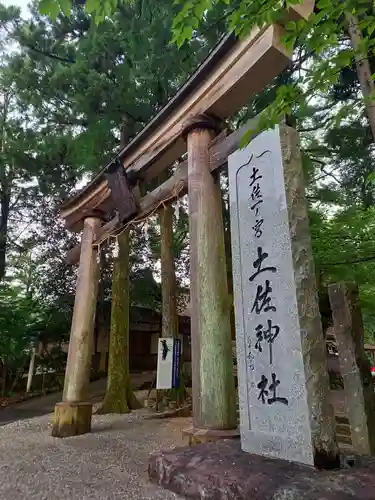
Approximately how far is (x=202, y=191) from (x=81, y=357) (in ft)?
11.0

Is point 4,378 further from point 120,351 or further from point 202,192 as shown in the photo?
point 202,192

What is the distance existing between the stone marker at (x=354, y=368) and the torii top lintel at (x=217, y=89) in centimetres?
246

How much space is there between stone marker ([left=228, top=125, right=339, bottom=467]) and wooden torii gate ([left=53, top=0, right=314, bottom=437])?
42 centimetres

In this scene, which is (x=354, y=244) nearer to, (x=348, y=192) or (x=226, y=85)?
(x=348, y=192)

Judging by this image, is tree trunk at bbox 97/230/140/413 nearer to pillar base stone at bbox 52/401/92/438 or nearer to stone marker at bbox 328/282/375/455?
pillar base stone at bbox 52/401/92/438

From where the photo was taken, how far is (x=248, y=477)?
219 centimetres

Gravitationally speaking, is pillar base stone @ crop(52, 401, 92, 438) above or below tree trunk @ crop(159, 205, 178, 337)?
below

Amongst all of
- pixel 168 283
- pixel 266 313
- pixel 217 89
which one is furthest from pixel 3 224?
pixel 266 313

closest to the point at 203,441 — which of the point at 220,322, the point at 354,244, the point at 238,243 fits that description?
the point at 220,322

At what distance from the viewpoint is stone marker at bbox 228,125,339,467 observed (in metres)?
2.45

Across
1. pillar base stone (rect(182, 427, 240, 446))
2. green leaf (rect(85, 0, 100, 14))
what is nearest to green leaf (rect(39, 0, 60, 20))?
green leaf (rect(85, 0, 100, 14))

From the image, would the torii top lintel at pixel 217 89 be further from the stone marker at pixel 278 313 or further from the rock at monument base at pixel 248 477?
the rock at monument base at pixel 248 477

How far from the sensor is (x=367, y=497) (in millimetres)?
1851

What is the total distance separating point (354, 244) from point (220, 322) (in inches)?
149
